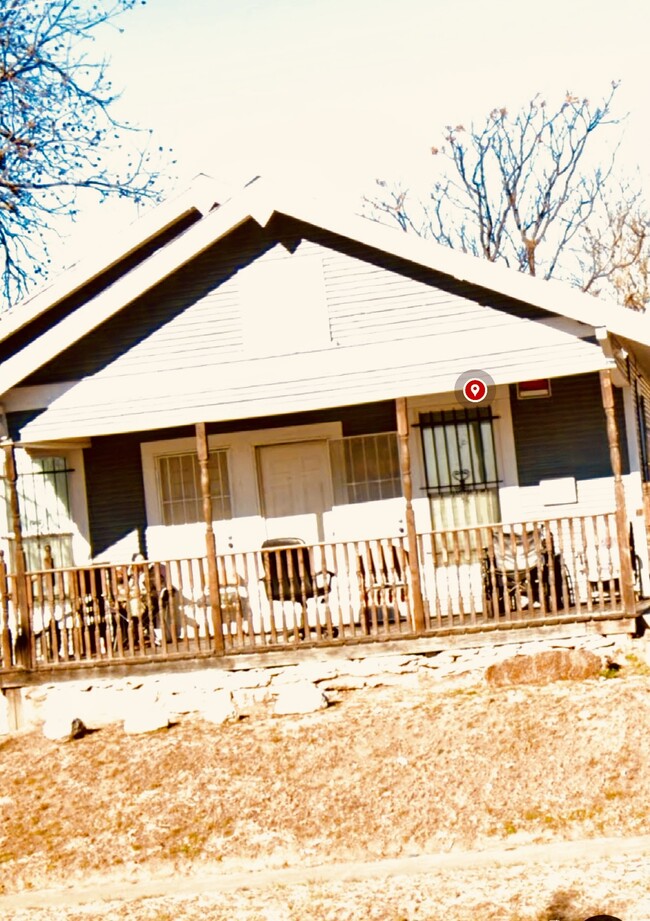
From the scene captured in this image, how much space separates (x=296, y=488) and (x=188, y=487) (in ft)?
4.50

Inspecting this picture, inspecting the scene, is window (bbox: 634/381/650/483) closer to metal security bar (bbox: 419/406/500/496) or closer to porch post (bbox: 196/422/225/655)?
metal security bar (bbox: 419/406/500/496)

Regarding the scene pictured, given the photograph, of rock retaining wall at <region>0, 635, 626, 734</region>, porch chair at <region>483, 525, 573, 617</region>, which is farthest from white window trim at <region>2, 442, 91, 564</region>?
porch chair at <region>483, 525, 573, 617</region>

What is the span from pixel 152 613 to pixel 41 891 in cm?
453

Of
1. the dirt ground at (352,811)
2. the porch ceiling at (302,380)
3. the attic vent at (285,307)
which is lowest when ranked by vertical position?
the dirt ground at (352,811)

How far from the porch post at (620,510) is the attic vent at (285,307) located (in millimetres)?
3126

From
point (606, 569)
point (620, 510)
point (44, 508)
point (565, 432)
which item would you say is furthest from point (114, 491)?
point (620, 510)

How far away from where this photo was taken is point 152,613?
46.0ft

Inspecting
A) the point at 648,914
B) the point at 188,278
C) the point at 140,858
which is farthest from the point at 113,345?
the point at 648,914

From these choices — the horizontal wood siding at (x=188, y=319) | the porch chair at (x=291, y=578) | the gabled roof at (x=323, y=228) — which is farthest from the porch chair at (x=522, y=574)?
the horizontal wood siding at (x=188, y=319)

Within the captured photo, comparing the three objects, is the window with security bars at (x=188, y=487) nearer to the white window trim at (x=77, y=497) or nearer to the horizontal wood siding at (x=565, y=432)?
the white window trim at (x=77, y=497)

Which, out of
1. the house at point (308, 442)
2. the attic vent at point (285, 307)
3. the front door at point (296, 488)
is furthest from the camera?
the front door at point (296, 488)

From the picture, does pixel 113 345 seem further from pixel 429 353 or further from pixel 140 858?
pixel 140 858

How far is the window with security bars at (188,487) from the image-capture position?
15.8 m

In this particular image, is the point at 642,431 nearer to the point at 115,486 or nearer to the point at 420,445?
the point at 420,445
